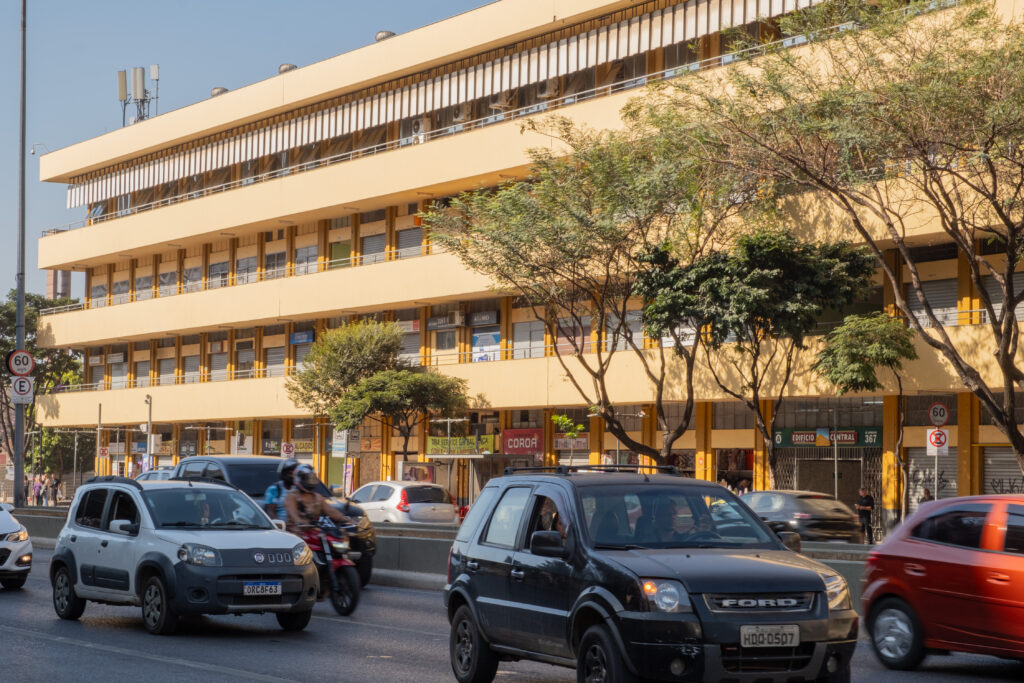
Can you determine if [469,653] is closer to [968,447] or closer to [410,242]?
[968,447]

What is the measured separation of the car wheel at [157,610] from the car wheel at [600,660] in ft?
21.1

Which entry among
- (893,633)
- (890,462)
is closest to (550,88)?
(890,462)

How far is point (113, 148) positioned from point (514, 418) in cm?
2780

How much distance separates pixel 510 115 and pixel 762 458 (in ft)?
47.9

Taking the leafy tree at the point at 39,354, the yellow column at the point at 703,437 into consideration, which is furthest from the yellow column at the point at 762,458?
the leafy tree at the point at 39,354

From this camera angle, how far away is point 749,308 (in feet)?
114

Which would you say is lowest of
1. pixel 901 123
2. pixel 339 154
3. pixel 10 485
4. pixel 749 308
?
pixel 10 485

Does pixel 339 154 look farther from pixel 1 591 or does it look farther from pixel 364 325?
pixel 1 591

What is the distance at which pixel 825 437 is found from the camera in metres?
39.8

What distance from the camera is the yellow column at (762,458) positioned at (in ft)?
135

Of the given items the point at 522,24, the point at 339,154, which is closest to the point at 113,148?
the point at 339,154

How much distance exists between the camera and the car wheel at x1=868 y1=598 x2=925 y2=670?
38.3 feet

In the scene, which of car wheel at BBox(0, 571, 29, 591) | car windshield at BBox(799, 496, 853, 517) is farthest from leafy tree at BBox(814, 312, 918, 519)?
car wheel at BBox(0, 571, 29, 591)

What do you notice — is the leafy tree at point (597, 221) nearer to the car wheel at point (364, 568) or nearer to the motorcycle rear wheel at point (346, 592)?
the car wheel at point (364, 568)
